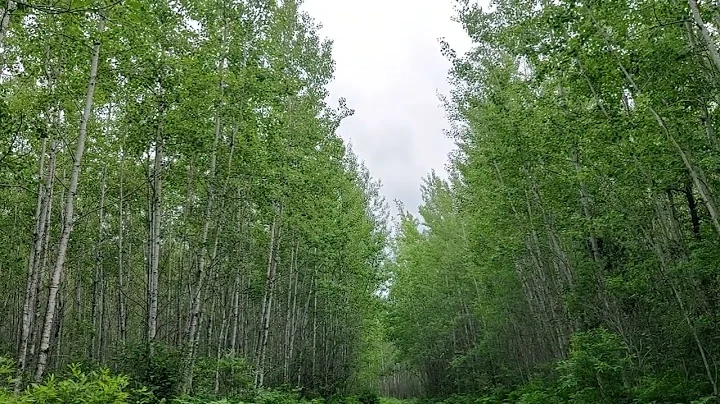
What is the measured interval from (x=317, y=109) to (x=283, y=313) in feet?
30.6

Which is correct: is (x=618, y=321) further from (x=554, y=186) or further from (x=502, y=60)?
(x=502, y=60)

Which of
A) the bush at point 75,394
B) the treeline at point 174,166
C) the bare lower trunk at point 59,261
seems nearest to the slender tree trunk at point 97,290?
the treeline at point 174,166

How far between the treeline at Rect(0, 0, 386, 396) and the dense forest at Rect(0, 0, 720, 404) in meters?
0.07

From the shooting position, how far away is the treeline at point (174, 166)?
26.3ft

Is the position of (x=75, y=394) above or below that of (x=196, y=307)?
below

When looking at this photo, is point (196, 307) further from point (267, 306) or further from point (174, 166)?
point (267, 306)

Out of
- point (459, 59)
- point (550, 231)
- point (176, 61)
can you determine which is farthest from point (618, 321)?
point (176, 61)

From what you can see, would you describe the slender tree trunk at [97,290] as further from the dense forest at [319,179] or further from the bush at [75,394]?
the bush at [75,394]

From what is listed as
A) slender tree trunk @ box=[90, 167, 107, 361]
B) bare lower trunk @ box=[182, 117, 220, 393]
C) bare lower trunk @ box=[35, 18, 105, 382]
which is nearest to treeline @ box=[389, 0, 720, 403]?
bare lower trunk @ box=[182, 117, 220, 393]

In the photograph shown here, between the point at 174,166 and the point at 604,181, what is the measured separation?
9.65m

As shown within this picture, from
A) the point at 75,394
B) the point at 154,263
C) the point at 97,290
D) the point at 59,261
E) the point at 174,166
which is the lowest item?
the point at 75,394

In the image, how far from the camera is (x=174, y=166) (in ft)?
39.0

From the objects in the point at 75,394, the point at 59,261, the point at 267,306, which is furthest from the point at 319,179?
the point at 75,394

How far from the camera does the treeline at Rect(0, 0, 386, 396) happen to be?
8.03m
